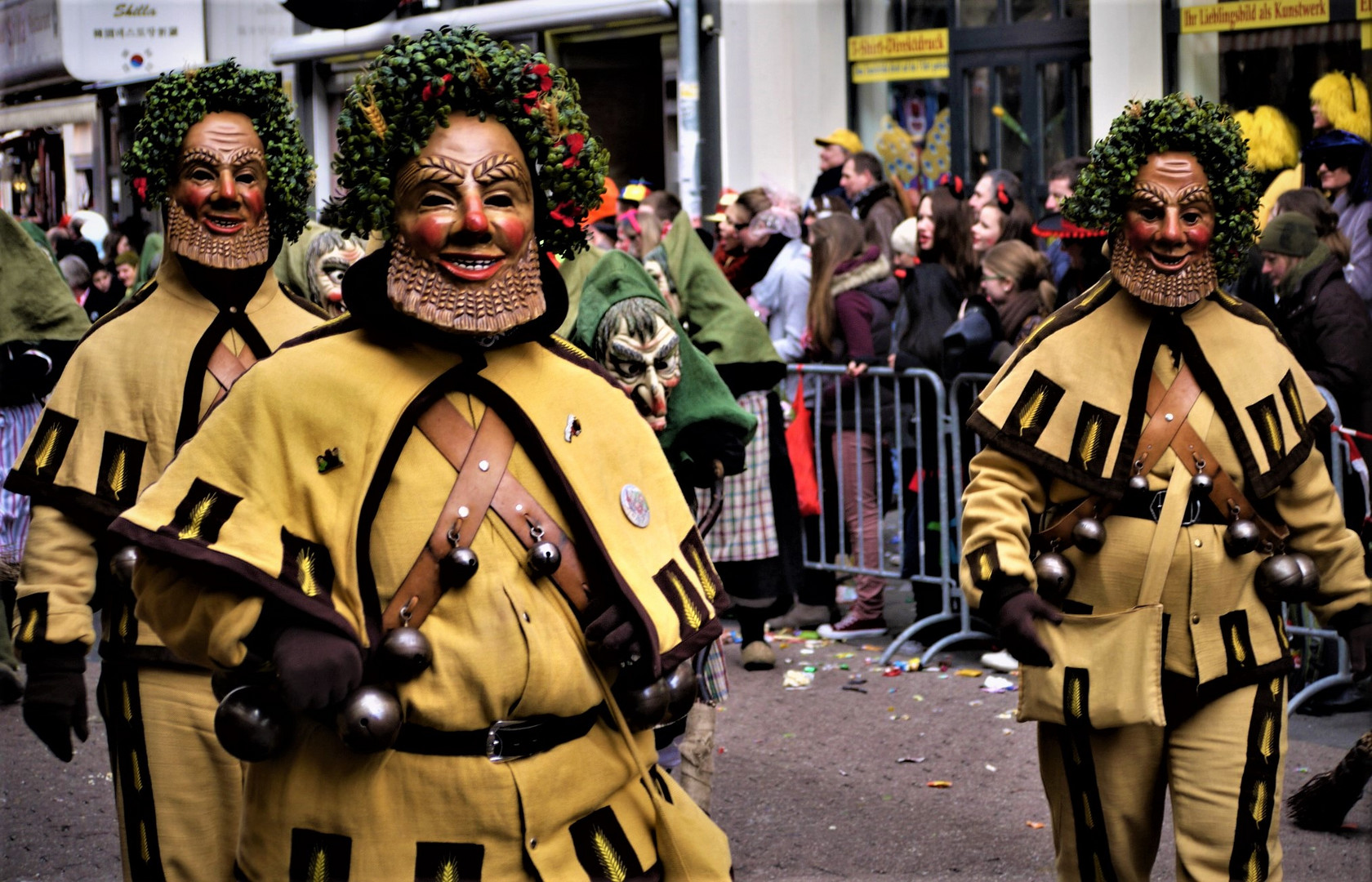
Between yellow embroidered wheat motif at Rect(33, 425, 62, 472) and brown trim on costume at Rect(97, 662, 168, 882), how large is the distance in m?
0.52

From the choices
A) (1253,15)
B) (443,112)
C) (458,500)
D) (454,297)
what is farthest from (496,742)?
(1253,15)

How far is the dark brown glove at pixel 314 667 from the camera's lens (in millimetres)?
2791

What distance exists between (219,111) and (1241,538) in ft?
9.40

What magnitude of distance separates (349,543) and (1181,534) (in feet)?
7.27

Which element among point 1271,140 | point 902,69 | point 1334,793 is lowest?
point 1334,793

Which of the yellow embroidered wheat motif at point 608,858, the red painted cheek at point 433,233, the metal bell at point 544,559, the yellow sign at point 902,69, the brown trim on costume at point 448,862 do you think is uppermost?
the yellow sign at point 902,69

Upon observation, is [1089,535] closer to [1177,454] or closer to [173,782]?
[1177,454]

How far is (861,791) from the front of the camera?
6473 millimetres

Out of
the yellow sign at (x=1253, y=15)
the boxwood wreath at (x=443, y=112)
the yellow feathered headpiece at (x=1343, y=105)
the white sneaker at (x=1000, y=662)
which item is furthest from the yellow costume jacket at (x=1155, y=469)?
the yellow sign at (x=1253, y=15)

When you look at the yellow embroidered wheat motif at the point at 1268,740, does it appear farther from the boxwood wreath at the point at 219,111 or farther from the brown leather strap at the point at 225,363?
the boxwood wreath at the point at 219,111

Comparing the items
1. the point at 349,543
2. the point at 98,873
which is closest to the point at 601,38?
the point at 98,873

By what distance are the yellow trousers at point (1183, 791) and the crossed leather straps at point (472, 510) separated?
182 centimetres

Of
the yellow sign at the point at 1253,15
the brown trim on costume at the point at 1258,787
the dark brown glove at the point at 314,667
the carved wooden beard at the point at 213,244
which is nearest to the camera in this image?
the dark brown glove at the point at 314,667

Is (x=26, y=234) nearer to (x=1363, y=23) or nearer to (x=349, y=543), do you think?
(x=349, y=543)
